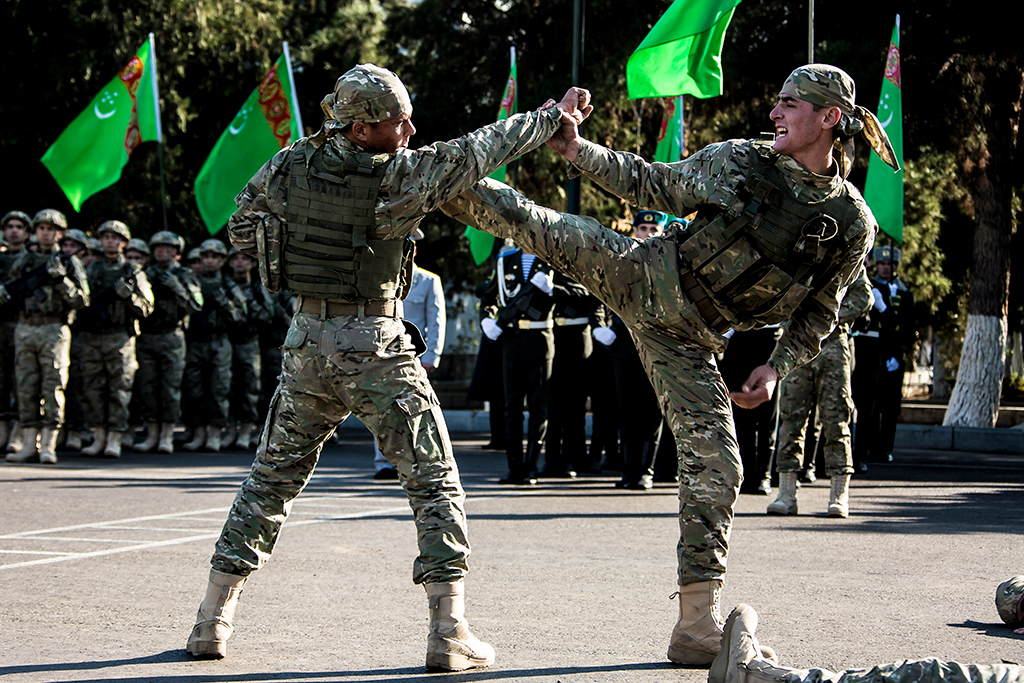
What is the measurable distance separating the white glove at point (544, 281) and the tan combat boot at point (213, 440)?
5.03 meters

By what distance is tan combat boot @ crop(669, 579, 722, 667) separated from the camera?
4.34m

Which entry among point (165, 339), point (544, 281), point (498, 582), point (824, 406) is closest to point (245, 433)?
point (165, 339)

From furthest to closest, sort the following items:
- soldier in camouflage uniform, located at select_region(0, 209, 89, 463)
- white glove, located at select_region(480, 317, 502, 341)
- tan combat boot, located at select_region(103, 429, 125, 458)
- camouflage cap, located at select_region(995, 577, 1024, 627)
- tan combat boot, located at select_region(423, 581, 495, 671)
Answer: tan combat boot, located at select_region(103, 429, 125, 458)
soldier in camouflage uniform, located at select_region(0, 209, 89, 463)
white glove, located at select_region(480, 317, 502, 341)
camouflage cap, located at select_region(995, 577, 1024, 627)
tan combat boot, located at select_region(423, 581, 495, 671)

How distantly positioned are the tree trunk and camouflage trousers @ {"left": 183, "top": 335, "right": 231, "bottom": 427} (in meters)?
10.3

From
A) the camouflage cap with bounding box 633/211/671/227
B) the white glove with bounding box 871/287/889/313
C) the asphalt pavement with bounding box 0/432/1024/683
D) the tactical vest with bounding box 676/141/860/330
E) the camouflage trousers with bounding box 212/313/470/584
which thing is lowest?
the asphalt pavement with bounding box 0/432/1024/683

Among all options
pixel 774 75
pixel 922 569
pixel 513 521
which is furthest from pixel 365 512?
pixel 774 75

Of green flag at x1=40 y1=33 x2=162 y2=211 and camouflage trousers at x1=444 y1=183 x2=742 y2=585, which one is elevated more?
green flag at x1=40 y1=33 x2=162 y2=211

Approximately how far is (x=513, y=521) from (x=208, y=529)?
2.00 metres

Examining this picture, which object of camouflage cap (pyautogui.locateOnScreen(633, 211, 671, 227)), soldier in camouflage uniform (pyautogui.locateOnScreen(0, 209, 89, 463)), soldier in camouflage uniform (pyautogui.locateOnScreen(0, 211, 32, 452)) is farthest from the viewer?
soldier in camouflage uniform (pyautogui.locateOnScreen(0, 211, 32, 452))

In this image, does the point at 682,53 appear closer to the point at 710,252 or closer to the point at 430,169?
the point at 710,252

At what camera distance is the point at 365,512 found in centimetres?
874

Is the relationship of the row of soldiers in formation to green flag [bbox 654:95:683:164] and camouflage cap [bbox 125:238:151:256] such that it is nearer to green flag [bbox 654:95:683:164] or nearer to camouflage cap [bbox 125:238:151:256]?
camouflage cap [bbox 125:238:151:256]

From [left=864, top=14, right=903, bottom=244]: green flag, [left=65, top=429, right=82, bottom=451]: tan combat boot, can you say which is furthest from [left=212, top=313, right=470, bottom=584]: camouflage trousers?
[left=65, top=429, right=82, bottom=451]: tan combat boot

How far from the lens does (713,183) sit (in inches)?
173
